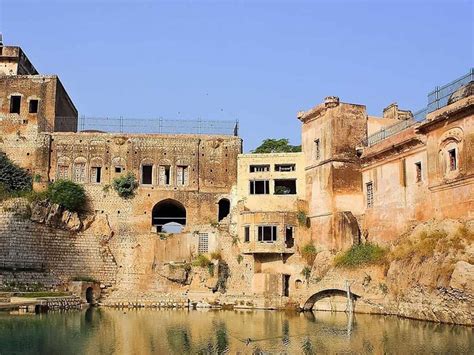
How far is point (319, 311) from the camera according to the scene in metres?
36.1

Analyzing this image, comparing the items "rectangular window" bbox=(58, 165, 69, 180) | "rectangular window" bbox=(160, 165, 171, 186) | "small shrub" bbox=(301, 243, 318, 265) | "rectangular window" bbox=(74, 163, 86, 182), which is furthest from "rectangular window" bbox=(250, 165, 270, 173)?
"rectangular window" bbox=(58, 165, 69, 180)

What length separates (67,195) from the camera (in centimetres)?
4150

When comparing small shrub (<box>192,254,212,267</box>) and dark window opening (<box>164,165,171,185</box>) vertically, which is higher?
dark window opening (<box>164,165,171,185</box>)

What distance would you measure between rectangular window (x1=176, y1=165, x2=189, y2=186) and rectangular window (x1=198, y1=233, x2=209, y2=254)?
4592 millimetres

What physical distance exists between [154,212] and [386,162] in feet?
59.7

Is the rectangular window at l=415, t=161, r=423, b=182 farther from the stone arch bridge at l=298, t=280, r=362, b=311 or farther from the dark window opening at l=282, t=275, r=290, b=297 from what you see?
the dark window opening at l=282, t=275, r=290, b=297

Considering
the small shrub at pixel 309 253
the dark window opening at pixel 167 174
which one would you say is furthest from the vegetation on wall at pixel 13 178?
the small shrub at pixel 309 253

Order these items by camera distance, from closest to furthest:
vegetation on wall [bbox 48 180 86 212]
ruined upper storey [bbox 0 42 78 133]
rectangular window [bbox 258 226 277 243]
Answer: rectangular window [bbox 258 226 277 243]
vegetation on wall [bbox 48 180 86 212]
ruined upper storey [bbox 0 42 78 133]

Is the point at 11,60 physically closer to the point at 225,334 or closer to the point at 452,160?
the point at 225,334

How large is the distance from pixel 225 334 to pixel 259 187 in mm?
17610

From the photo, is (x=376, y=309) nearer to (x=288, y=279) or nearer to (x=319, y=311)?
(x=319, y=311)

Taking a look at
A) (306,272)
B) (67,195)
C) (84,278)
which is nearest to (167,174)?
(67,195)

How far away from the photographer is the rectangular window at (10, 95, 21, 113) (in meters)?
45.1

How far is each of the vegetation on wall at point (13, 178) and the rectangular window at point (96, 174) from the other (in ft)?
13.6
